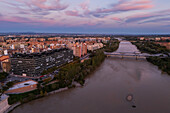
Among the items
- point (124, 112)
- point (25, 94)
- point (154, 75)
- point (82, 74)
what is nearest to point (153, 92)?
point (124, 112)

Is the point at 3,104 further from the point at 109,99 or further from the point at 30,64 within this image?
the point at 109,99

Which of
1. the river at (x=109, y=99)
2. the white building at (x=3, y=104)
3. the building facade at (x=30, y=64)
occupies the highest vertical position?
the building facade at (x=30, y=64)

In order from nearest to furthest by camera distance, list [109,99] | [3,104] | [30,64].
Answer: [3,104]
[109,99]
[30,64]

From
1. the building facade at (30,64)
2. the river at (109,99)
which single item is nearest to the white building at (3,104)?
the river at (109,99)

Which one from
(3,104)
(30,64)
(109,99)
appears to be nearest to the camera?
(3,104)

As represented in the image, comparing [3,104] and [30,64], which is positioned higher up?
[30,64]

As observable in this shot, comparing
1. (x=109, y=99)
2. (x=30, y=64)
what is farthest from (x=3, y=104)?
(x=109, y=99)

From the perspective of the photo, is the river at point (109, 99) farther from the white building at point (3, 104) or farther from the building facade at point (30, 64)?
the building facade at point (30, 64)

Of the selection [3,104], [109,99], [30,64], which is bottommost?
[109,99]

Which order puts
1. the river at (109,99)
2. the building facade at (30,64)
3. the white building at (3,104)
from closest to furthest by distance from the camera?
the white building at (3,104) < the river at (109,99) < the building facade at (30,64)

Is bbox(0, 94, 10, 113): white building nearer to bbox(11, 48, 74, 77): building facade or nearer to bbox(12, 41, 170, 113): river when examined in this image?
bbox(12, 41, 170, 113): river

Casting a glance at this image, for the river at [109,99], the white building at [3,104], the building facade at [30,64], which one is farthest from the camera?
the building facade at [30,64]
